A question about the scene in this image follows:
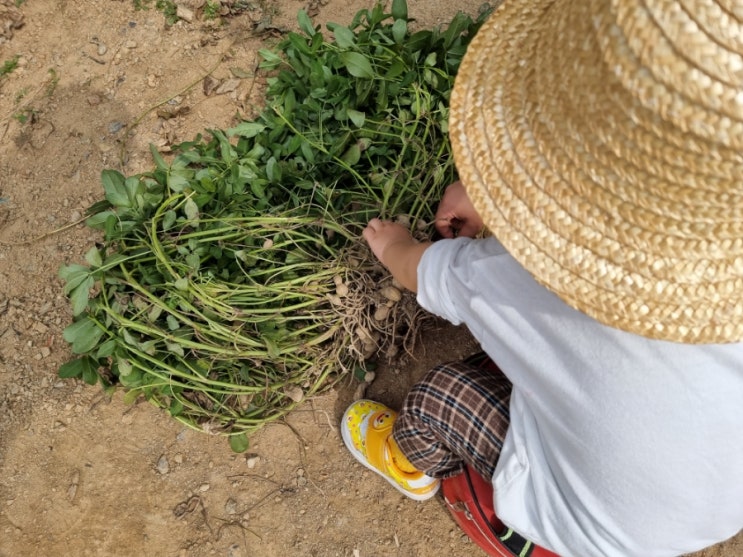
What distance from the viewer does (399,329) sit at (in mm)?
1407

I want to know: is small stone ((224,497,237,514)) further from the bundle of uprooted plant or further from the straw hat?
the straw hat

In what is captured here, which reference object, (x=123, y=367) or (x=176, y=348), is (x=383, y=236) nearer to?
(x=176, y=348)

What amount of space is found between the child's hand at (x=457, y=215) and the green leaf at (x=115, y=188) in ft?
2.14

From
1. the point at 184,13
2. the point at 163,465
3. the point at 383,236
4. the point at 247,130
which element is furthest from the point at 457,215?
the point at 184,13

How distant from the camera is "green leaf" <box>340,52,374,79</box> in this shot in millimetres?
1257

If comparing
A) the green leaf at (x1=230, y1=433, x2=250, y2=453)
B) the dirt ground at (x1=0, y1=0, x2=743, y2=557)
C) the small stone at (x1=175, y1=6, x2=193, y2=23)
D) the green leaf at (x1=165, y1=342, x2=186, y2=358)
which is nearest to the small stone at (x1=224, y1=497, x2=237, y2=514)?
the dirt ground at (x1=0, y1=0, x2=743, y2=557)

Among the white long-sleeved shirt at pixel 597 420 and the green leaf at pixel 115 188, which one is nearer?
the white long-sleeved shirt at pixel 597 420

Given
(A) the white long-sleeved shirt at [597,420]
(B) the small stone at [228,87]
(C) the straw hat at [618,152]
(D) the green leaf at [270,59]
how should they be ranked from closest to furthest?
(C) the straw hat at [618,152]
(A) the white long-sleeved shirt at [597,420]
(D) the green leaf at [270,59]
(B) the small stone at [228,87]

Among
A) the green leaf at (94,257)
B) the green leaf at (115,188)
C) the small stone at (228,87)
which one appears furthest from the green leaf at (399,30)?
the green leaf at (94,257)

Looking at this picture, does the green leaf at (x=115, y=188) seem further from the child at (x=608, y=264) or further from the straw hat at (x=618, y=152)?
the straw hat at (x=618, y=152)

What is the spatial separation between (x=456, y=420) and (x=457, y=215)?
1.34 ft

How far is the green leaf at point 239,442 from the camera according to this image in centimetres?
136

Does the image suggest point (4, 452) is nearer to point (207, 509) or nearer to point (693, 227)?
point (207, 509)

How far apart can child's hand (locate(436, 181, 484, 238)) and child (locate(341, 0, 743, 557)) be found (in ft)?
0.87
